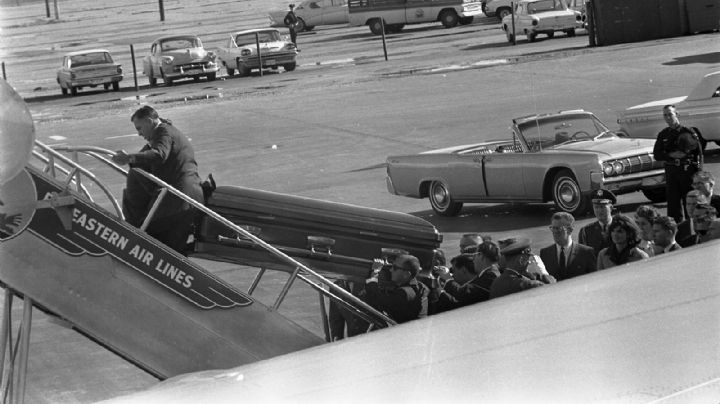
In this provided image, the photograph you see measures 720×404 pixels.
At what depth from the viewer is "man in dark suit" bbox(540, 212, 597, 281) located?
32.2 feet

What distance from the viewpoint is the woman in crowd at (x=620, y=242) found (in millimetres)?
9500

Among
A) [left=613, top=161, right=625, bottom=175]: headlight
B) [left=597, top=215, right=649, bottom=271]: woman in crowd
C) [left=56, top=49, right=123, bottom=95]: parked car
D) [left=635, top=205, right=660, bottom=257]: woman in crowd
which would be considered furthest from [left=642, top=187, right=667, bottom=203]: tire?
[left=56, top=49, right=123, bottom=95]: parked car

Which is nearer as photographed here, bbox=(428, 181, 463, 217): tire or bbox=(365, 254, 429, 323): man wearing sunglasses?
bbox=(365, 254, 429, 323): man wearing sunglasses

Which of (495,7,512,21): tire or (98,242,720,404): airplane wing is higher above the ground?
(495,7,512,21): tire

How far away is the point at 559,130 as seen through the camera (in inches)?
637

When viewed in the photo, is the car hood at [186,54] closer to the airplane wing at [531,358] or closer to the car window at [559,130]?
the car window at [559,130]

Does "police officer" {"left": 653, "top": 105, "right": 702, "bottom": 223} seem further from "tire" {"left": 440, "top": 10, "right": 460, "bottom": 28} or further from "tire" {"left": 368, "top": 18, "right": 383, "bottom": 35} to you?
"tire" {"left": 368, "top": 18, "right": 383, "bottom": 35}

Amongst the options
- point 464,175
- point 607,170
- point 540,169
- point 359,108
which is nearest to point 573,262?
point 607,170

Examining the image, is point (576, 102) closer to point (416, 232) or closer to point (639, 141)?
point (639, 141)

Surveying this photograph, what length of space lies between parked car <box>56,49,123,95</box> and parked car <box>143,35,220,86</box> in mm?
1265

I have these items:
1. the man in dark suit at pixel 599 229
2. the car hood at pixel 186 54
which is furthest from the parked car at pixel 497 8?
the man in dark suit at pixel 599 229

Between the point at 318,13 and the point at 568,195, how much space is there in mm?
41381

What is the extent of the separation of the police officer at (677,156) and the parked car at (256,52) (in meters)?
26.2

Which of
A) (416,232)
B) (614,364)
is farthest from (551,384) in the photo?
(416,232)
